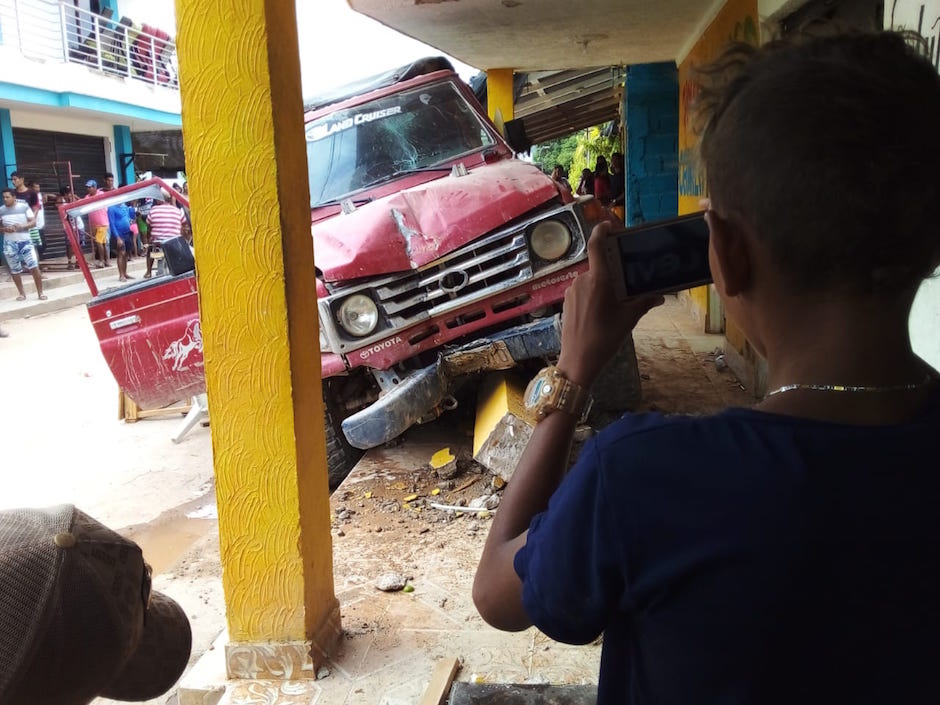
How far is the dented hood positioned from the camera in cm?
438

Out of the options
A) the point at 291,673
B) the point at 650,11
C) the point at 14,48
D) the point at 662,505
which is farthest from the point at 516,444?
the point at 14,48

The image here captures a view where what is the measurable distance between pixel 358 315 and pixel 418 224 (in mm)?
615

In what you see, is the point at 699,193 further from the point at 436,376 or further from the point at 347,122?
the point at 347,122

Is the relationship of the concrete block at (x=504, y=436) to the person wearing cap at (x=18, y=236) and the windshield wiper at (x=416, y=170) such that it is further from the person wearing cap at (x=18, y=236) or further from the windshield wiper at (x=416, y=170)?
the person wearing cap at (x=18, y=236)

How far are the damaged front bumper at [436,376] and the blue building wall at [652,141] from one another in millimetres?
7596

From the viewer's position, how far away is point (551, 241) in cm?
454

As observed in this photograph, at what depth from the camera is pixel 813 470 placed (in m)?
0.74

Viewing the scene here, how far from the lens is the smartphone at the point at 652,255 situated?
1.08 metres

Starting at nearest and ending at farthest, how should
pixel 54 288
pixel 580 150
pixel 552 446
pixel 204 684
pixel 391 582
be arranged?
pixel 552 446, pixel 204 684, pixel 391 582, pixel 54 288, pixel 580 150

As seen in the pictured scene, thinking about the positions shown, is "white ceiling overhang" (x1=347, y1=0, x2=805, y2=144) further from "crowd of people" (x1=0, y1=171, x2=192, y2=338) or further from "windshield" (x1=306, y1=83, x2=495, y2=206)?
"crowd of people" (x1=0, y1=171, x2=192, y2=338)

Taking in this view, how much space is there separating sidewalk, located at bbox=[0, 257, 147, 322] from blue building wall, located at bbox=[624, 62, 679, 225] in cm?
765

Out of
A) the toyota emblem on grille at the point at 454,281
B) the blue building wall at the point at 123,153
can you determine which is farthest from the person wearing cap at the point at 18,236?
the toyota emblem on grille at the point at 454,281

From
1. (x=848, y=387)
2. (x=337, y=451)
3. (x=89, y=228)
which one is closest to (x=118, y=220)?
(x=89, y=228)

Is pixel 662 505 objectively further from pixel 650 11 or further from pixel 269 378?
pixel 650 11
